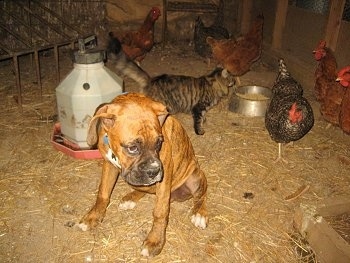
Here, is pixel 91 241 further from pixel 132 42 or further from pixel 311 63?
pixel 311 63

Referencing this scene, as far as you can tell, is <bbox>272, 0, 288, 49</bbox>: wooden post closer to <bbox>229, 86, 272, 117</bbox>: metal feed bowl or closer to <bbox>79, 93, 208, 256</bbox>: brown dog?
<bbox>229, 86, 272, 117</bbox>: metal feed bowl

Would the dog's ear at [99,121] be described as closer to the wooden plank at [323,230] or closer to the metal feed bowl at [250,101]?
the wooden plank at [323,230]

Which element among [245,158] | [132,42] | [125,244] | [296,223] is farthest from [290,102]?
[132,42]

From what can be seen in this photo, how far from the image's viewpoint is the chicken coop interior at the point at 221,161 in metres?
2.92

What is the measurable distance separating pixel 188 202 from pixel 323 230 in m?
1.33

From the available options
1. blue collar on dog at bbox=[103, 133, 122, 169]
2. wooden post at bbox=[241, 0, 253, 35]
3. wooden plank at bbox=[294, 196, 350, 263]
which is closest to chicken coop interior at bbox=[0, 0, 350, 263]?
wooden plank at bbox=[294, 196, 350, 263]

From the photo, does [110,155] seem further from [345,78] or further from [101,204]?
[345,78]

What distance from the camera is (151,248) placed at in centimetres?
276

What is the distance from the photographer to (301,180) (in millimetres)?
3936

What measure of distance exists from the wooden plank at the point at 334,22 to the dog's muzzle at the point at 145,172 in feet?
17.0

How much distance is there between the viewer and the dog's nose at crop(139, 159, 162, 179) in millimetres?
2129

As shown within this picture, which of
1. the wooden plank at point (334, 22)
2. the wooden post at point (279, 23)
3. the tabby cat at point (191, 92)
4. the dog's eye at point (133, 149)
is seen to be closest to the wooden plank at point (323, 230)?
the dog's eye at point (133, 149)

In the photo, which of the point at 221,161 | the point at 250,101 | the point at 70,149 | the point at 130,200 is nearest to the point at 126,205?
the point at 130,200

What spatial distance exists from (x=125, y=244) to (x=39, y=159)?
182cm
